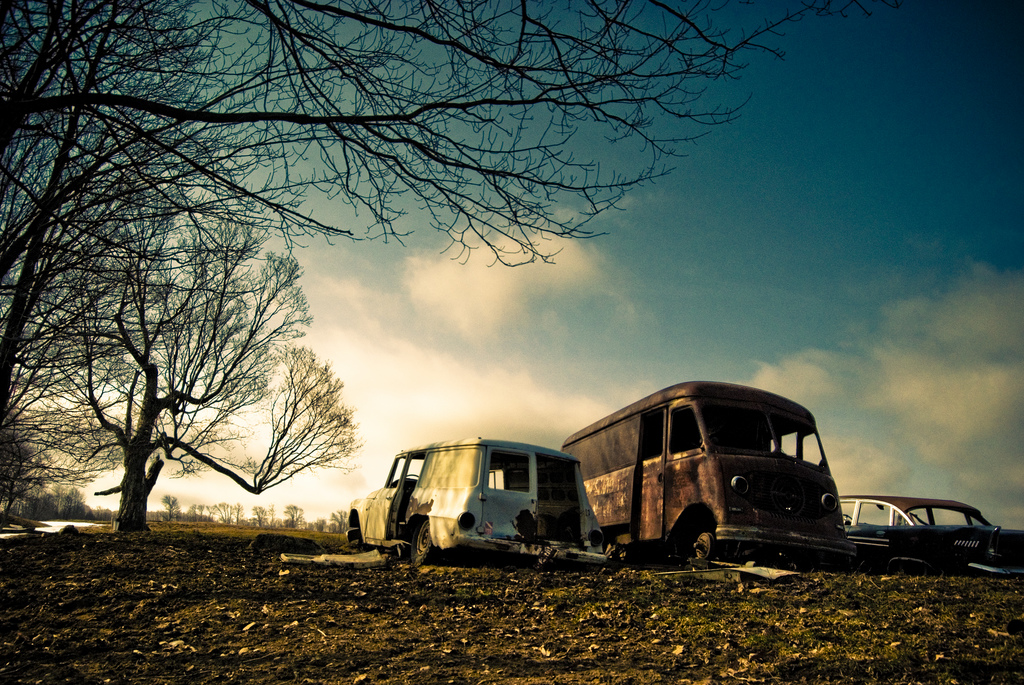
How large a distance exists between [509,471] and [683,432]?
292 centimetres

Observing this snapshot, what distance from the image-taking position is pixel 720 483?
836cm

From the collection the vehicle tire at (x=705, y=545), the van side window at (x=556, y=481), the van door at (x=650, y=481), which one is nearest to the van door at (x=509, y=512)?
the van side window at (x=556, y=481)

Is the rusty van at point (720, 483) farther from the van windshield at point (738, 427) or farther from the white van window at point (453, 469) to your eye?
the white van window at point (453, 469)

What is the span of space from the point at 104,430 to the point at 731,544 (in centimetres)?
1536

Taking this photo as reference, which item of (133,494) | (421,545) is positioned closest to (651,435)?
(421,545)

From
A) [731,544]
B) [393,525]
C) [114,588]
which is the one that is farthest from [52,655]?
[731,544]

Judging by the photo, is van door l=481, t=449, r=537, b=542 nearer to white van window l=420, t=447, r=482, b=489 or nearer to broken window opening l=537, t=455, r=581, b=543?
white van window l=420, t=447, r=482, b=489

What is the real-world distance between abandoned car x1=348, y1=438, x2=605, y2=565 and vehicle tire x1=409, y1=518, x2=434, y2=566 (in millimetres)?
13

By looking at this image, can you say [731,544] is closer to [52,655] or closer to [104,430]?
[52,655]

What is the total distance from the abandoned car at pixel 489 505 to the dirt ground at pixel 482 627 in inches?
22.7

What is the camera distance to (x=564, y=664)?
12.3ft

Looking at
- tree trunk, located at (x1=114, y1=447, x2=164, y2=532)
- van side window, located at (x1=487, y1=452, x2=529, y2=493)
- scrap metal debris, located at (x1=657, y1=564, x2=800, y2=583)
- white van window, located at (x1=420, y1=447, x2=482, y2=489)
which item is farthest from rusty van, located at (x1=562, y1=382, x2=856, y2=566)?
tree trunk, located at (x1=114, y1=447, x2=164, y2=532)

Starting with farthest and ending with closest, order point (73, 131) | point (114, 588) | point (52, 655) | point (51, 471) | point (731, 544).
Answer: point (51, 471), point (731, 544), point (114, 588), point (73, 131), point (52, 655)

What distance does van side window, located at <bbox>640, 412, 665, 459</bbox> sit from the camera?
404 inches
